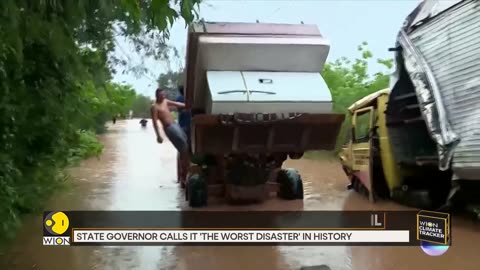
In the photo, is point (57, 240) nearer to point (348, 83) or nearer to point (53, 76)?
point (53, 76)

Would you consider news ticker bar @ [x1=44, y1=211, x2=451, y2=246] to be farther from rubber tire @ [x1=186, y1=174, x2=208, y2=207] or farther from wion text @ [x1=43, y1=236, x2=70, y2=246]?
rubber tire @ [x1=186, y1=174, x2=208, y2=207]

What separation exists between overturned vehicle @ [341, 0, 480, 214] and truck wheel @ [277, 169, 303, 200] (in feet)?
3.47

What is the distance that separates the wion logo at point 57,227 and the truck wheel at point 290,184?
381 cm

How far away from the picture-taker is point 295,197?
7.66m

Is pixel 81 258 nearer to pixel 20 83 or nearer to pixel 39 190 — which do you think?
pixel 39 190

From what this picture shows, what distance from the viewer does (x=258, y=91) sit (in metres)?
5.62

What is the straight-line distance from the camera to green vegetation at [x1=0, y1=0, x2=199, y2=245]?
2.70 m

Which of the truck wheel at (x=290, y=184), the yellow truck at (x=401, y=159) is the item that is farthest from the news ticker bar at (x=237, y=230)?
the yellow truck at (x=401, y=159)

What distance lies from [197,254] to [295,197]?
8.83 feet

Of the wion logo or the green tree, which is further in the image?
the green tree

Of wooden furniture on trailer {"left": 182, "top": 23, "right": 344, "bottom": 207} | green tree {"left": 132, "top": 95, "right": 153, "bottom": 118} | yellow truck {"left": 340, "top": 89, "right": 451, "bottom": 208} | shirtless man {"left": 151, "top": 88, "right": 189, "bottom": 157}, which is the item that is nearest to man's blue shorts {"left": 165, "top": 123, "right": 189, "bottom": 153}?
shirtless man {"left": 151, "top": 88, "right": 189, "bottom": 157}

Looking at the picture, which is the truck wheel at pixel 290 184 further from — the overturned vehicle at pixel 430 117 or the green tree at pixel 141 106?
the green tree at pixel 141 106

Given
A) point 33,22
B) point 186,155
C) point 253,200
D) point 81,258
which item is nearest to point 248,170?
point 253,200

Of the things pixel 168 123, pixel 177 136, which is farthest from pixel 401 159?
pixel 168 123
